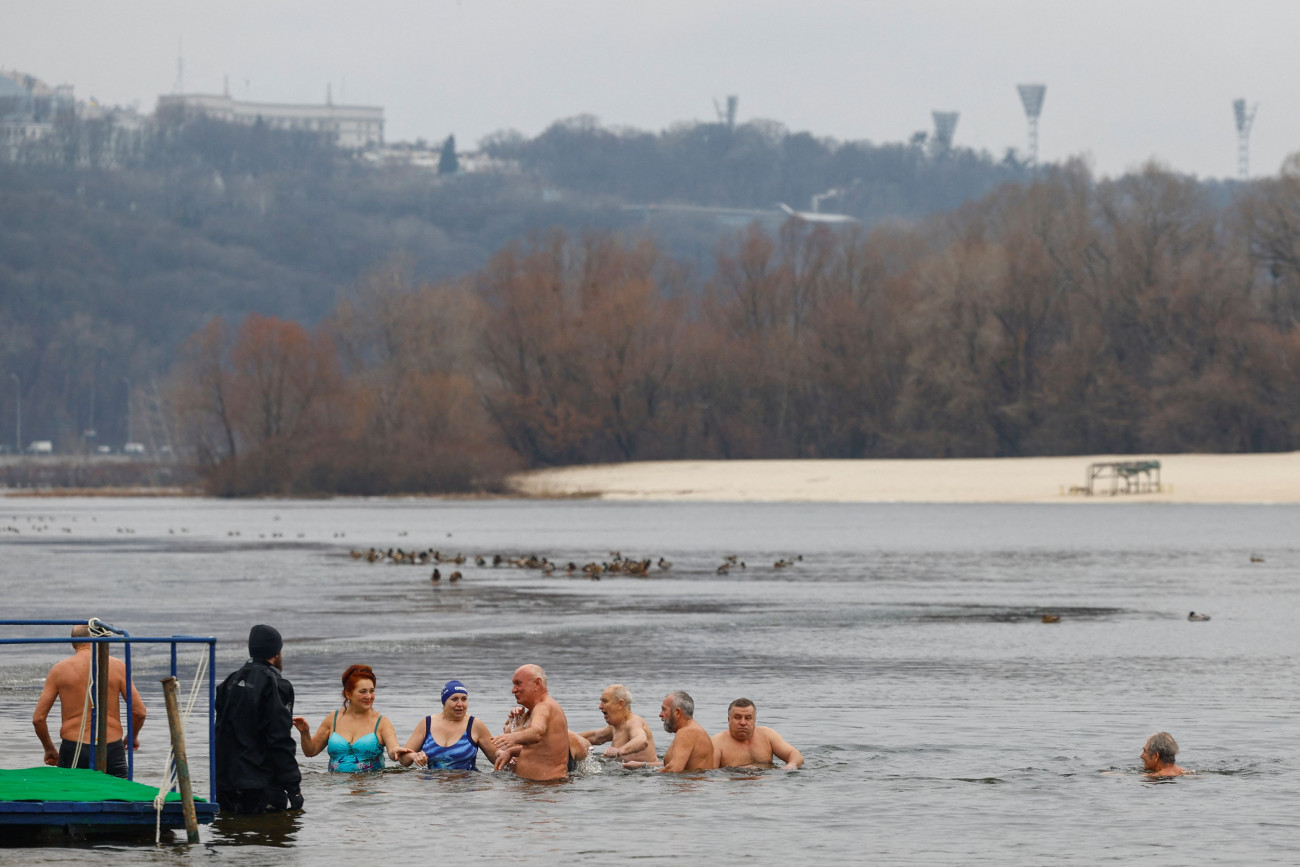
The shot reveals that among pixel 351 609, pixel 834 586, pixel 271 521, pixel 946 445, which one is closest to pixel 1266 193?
pixel 946 445

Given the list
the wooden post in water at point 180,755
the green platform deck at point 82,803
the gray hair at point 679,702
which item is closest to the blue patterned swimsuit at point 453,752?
the gray hair at point 679,702

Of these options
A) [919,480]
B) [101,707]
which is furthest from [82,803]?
[919,480]

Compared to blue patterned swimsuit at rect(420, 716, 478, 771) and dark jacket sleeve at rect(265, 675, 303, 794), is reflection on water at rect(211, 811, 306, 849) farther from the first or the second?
blue patterned swimsuit at rect(420, 716, 478, 771)

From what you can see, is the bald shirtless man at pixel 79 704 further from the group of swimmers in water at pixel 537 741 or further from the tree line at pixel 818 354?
the tree line at pixel 818 354

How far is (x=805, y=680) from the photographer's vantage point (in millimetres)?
23188

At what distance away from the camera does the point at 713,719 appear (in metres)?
19.7

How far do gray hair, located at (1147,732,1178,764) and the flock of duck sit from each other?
24998 mm

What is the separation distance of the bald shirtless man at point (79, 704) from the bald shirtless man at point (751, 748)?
515 cm

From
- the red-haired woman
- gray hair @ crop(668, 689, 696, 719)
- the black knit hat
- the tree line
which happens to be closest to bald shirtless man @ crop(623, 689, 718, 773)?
gray hair @ crop(668, 689, 696, 719)

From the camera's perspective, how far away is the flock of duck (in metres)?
43.0

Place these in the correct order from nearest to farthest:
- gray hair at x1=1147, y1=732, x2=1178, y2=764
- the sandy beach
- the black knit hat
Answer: the black knit hat < gray hair at x1=1147, y1=732, x2=1178, y2=764 < the sandy beach

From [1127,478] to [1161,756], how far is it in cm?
7589

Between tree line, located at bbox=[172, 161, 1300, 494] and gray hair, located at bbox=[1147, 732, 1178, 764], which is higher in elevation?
tree line, located at bbox=[172, 161, 1300, 494]

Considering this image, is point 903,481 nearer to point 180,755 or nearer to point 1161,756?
point 1161,756
